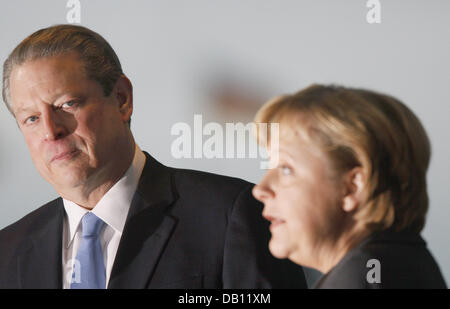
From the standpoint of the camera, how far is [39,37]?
4.32ft

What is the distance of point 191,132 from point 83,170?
303 millimetres

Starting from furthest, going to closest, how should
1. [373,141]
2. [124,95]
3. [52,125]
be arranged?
[124,95] → [52,125] → [373,141]

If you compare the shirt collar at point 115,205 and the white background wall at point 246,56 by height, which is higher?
the white background wall at point 246,56

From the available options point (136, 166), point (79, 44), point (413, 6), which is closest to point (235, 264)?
point (136, 166)

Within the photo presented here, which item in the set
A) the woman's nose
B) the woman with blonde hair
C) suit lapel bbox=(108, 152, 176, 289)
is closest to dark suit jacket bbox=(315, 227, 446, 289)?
the woman with blonde hair

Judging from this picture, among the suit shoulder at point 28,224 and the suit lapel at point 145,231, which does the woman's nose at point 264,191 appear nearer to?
the suit lapel at point 145,231

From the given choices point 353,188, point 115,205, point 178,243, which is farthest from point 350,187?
point 115,205

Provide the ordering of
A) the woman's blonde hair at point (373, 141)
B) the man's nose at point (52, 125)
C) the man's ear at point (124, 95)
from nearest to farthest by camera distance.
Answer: the woman's blonde hair at point (373, 141)
the man's nose at point (52, 125)
the man's ear at point (124, 95)

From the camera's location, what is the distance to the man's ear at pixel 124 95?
1375mm

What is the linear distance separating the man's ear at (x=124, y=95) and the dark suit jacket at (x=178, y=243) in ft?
0.38

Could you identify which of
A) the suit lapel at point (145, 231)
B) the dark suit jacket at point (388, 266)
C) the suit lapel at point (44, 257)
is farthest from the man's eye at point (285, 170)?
the suit lapel at point (44, 257)

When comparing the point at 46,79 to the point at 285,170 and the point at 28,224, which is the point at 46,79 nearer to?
→ the point at 28,224

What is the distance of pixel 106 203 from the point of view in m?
1.35

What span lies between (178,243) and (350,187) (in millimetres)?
441
